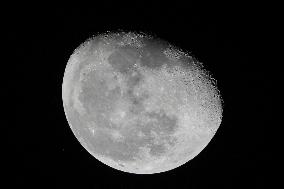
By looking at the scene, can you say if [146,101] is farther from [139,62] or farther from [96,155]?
[96,155]

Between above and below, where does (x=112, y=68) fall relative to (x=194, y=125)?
above

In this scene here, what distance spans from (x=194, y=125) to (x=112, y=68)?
861 millimetres

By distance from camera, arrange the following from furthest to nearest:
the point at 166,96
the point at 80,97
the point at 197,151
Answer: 1. the point at 197,151
2. the point at 80,97
3. the point at 166,96

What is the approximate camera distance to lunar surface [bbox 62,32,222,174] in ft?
9.82

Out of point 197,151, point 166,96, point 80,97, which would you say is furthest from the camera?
point 197,151

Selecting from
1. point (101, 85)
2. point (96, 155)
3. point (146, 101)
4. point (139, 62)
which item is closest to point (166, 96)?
point (146, 101)

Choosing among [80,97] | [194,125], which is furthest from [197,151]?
[80,97]

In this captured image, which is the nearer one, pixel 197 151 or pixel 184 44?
pixel 184 44

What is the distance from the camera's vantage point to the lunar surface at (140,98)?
299 centimetres

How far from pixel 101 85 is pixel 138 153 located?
2.33 feet

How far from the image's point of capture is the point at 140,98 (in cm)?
299

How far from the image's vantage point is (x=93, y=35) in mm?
3264

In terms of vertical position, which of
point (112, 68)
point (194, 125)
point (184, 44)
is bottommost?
point (194, 125)

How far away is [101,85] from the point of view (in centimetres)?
306
